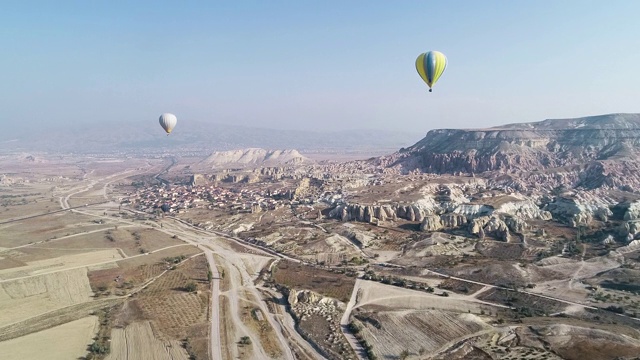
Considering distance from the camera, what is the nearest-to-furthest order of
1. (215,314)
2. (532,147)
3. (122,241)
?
(215,314)
(122,241)
(532,147)

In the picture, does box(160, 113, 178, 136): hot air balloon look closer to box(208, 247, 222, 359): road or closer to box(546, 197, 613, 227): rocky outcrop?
box(208, 247, 222, 359): road

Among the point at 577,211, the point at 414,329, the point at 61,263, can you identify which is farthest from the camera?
the point at 577,211

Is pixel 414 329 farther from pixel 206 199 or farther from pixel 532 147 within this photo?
pixel 532 147

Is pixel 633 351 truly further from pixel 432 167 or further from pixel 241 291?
pixel 432 167

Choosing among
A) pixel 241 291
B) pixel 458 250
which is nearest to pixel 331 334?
pixel 241 291

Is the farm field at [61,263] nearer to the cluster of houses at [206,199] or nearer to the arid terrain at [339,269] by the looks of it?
the arid terrain at [339,269]

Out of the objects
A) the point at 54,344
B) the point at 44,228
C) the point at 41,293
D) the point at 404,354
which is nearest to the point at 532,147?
the point at 404,354

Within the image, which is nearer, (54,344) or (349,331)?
(54,344)

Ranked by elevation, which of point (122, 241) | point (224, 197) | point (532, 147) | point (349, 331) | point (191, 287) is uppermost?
point (532, 147)

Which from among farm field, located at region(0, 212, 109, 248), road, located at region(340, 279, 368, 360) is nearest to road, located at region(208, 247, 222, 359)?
road, located at region(340, 279, 368, 360)
